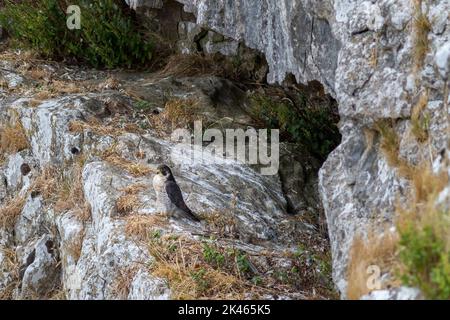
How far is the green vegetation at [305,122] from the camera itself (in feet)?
30.8

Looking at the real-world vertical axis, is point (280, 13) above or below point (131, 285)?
above

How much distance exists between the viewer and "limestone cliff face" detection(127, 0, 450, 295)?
592 cm

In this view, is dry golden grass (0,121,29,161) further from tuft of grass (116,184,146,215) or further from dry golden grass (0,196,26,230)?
tuft of grass (116,184,146,215)

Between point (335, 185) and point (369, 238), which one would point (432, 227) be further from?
point (335, 185)

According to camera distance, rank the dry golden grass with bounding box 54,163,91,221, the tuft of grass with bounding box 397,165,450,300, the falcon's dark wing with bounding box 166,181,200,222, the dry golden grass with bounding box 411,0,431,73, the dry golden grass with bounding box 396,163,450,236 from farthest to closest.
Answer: the dry golden grass with bounding box 54,163,91,221 < the falcon's dark wing with bounding box 166,181,200,222 < the dry golden grass with bounding box 411,0,431,73 < the dry golden grass with bounding box 396,163,450,236 < the tuft of grass with bounding box 397,165,450,300

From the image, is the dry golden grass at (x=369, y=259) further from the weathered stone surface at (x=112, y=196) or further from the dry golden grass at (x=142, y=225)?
the dry golden grass at (x=142, y=225)

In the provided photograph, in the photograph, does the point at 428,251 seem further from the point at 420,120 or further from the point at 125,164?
the point at 125,164

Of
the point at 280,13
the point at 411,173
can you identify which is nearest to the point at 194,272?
the point at 411,173

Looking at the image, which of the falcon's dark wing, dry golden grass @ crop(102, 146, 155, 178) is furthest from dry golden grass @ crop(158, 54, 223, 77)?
the falcon's dark wing

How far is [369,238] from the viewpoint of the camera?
5570 millimetres

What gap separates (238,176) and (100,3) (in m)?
3.11

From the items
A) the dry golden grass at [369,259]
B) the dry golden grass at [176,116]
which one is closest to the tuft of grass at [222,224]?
the dry golden grass at [176,116]

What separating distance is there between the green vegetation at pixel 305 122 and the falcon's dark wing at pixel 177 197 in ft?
7.24

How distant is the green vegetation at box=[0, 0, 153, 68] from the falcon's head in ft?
9.79
